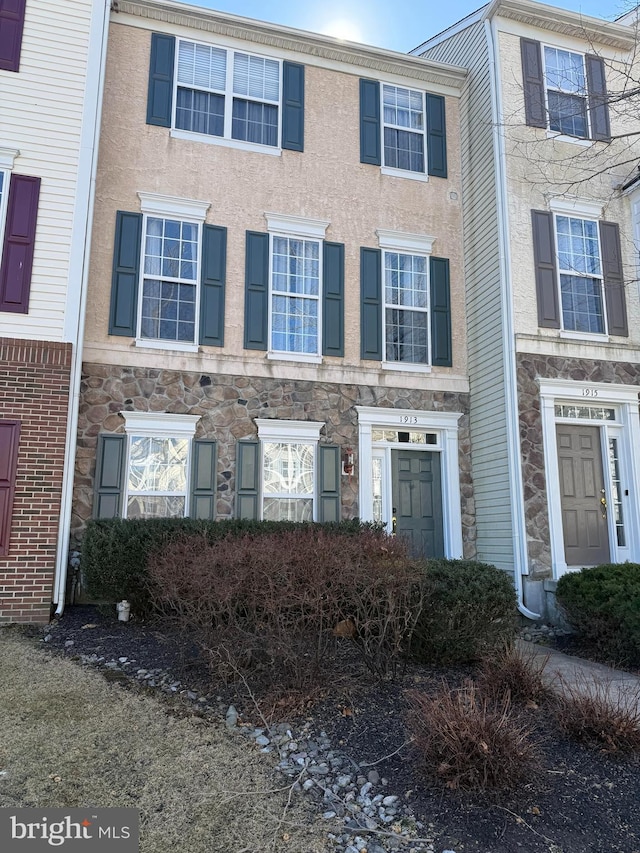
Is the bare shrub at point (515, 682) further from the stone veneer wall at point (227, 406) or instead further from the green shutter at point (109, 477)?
the green shutter at point (109, 477)

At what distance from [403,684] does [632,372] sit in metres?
6.87

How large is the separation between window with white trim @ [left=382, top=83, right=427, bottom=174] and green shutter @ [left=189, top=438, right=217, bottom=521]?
548 cm

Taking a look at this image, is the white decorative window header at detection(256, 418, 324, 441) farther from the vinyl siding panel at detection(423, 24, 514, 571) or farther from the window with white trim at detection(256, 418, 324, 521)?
the vinyl siding panel at detection(423, 24, 514, 571)

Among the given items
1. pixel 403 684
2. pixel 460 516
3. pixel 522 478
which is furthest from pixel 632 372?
pixel 403 684

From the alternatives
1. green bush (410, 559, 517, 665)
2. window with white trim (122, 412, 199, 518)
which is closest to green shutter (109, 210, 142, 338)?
window with white trim (122, 412, 199, 518)

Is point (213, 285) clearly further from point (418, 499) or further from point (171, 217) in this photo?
point (418, 499)

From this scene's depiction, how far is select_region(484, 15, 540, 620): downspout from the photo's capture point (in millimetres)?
8344

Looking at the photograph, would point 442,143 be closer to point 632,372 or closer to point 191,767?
point 632,372

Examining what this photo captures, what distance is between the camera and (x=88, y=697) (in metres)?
4.26

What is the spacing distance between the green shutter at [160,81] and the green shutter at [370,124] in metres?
2.96

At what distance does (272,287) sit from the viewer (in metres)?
9.11

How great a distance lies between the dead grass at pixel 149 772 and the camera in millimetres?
2740

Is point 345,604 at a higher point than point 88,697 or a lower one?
higher

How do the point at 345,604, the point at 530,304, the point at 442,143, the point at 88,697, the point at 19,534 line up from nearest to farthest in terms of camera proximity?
the point at 88,697 → the point at 345,604 → the point at 19,534 → the point at 530,304 → the point at 442,143
